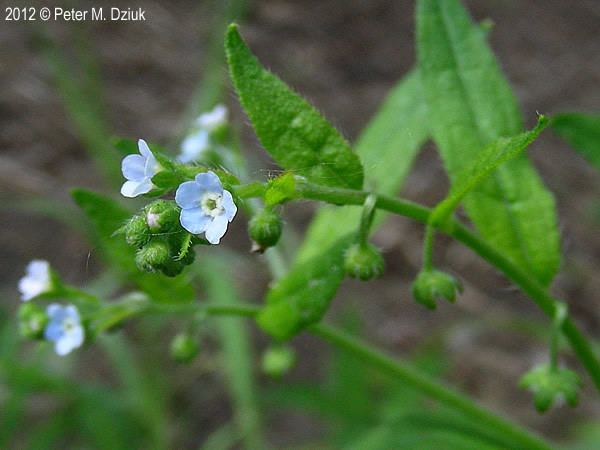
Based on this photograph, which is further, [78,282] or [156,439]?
[78,282]

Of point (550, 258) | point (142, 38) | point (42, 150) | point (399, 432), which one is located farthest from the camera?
point (142, 38)

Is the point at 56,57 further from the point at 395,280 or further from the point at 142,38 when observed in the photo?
the point at 395,280

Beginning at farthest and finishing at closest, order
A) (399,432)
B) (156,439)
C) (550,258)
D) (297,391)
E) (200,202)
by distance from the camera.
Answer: (156,439)
(297,391)
(399,432)
(550,258)
(200,202)

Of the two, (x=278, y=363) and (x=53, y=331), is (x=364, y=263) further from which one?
(x=278, y=363)

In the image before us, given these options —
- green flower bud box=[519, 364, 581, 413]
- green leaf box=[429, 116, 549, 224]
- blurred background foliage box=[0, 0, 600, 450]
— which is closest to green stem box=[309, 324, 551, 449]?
green flower bud box=[519, 364, 581, 413]

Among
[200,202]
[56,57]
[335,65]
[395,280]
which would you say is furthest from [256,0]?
[200,202]
